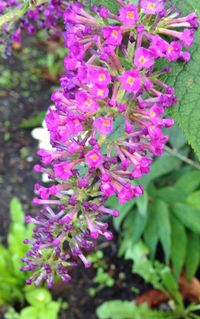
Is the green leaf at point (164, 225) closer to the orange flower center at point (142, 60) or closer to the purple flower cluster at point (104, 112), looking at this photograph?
the purple flower cluster at point (104, 112)

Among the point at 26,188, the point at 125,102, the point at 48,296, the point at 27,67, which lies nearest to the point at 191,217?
the point at 48,296

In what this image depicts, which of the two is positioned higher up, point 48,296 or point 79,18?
point 79,18

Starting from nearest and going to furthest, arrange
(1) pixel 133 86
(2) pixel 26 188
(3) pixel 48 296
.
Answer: (1) pixel 133 86, (3) pixel 48 296, (2) pixel 26 188

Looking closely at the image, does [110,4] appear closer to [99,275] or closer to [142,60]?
[142,60]

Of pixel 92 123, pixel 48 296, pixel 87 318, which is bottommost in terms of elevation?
pixel 87 318

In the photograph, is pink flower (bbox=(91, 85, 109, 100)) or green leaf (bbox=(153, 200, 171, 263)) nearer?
pink flower (bbox=(91, 85, 109, 100))

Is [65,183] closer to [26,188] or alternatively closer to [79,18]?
[79,18]

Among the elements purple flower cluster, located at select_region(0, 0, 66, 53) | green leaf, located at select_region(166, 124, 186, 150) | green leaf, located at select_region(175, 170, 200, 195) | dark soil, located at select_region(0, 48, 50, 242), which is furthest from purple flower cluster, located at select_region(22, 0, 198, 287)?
dark soil, located at select_region(0, 48, 50, 242)

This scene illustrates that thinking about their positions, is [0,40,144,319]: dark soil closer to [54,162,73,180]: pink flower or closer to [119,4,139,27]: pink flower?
[54,162,73,180]: pink flower
